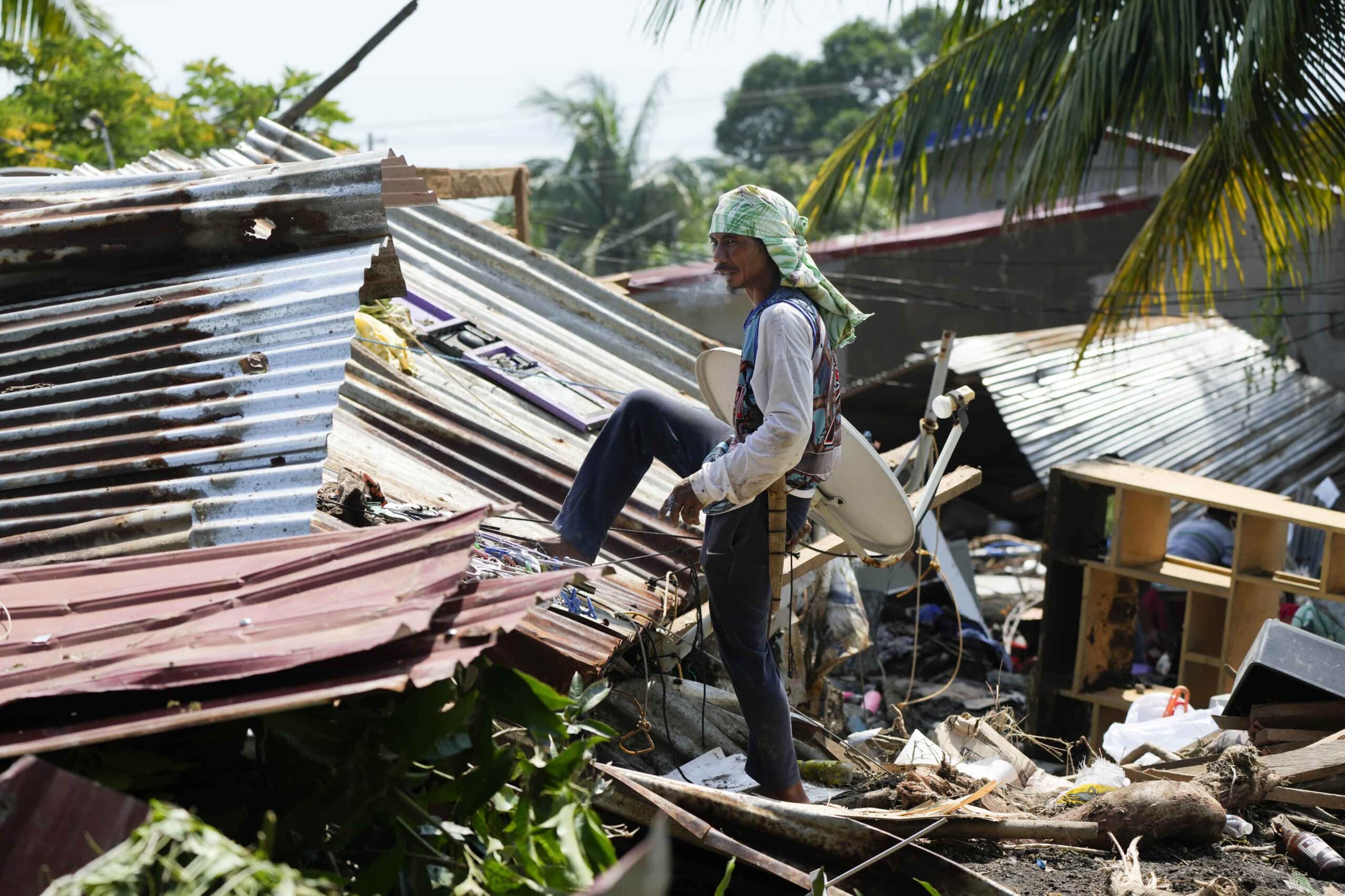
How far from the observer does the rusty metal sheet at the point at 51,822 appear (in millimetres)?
1814

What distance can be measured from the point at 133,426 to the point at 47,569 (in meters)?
0.61

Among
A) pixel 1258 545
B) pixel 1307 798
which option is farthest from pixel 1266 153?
pixel 1307 798

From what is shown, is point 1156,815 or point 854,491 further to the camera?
point 854,491

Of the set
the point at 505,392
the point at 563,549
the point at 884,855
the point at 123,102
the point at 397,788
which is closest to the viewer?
the point at 397,788

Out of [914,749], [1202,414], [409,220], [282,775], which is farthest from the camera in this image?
[1202,414]

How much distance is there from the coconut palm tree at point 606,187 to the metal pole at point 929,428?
2745cm

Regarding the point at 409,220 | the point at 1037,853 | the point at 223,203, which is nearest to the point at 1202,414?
the point at 409,220

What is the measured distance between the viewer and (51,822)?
1.83 m

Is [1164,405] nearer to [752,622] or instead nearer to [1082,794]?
[1082,794]

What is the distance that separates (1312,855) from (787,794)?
1.71m

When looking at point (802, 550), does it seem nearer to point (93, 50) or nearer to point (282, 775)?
point (282, 775)

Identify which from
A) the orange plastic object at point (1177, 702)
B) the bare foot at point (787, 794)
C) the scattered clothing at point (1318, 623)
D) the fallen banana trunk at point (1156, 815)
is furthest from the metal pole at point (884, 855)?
the scattered clothing at point (1318, 623)

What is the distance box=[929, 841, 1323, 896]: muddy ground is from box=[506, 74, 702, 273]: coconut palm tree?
98.7 feet

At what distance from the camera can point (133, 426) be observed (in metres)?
3.35
